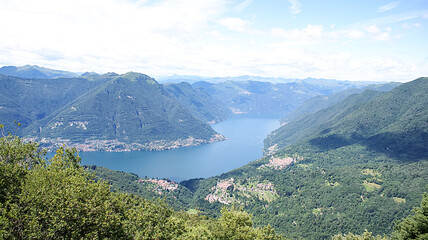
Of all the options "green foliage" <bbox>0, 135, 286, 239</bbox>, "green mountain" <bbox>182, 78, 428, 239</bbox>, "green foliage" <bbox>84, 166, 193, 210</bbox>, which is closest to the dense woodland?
"green foliage" <bbox>0, 135, 286, 239</bbox>

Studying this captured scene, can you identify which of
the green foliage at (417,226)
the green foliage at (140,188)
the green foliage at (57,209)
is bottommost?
the green foliage at (140,188)

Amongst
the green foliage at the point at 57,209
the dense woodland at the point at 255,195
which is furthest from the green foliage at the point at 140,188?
the green foliage at the point at 57,209

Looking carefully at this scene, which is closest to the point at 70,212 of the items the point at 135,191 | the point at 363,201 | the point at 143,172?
the point at 135,191

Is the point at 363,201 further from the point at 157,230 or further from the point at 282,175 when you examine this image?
the point at 157,230

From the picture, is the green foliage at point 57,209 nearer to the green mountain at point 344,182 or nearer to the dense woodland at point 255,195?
the dense woodland at point 255,195

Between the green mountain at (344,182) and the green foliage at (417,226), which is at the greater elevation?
the green foliage at (417,226)

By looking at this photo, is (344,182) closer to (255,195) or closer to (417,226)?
(255,195)

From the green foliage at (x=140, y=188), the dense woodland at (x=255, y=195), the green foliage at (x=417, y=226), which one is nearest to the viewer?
the dense woodland at (x=255, y=195)

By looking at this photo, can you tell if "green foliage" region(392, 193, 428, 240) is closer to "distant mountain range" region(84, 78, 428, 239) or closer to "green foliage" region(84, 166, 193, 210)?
"distant mountain range" region(84, 78, 428, 239)

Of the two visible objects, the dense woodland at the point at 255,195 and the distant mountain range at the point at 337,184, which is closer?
the dense woodland at the point at 255,195

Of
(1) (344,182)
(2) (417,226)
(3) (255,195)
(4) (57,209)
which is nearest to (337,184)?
(1) (344,182)
